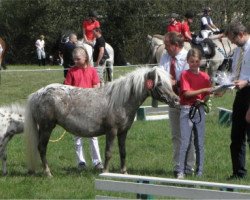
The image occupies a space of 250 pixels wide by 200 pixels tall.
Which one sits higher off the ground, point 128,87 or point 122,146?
point 128,87

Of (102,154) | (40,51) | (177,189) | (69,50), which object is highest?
(69,50)

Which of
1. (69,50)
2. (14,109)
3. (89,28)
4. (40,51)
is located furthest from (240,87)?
(40,51)

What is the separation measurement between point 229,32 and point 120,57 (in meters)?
36.2

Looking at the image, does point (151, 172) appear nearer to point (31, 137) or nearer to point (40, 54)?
point (31, 137)

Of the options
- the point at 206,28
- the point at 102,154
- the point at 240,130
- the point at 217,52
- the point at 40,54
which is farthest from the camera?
Answer: the point at 40,54

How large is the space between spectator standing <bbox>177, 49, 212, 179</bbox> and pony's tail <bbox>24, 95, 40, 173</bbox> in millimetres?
2081

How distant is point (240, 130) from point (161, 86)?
4.00 feet

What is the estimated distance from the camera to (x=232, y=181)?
384 inches

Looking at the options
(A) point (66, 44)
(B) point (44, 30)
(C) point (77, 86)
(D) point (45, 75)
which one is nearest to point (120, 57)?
(B) point (44, 30)

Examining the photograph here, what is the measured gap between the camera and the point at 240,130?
9797 mm

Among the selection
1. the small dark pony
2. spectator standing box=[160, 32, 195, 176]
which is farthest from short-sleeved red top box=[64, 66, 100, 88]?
spectator standing box=[160, 32, 195, 176]

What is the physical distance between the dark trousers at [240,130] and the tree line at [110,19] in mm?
30095

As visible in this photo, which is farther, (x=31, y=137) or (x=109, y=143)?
(x=31, y=137)

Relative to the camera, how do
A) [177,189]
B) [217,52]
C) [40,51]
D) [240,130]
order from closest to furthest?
[177,189], [240,130], [217,52], [40,51]
